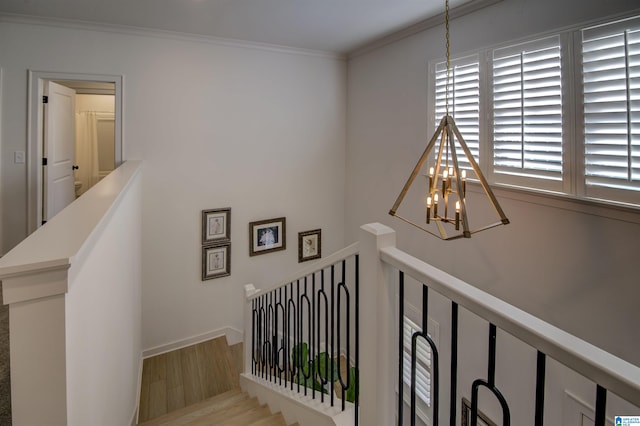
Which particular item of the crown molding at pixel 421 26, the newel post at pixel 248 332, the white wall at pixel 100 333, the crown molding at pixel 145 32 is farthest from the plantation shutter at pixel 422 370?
the crown molding at pixel 145 32

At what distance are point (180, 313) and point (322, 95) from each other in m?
3.26

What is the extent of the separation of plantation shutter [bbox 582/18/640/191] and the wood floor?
12.0 feet

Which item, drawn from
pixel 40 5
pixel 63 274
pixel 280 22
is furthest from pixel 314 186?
pixel 63 274

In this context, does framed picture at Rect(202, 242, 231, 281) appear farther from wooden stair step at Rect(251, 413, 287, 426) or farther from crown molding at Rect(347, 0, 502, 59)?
crown molding at Rect(347, 0, 502, 59)

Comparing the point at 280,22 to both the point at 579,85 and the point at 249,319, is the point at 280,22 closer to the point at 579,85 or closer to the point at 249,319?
the point at 579,85

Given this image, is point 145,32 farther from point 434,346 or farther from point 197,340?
point 434,346

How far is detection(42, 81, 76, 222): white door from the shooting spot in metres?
3.46

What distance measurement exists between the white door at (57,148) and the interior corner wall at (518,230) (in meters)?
3.41

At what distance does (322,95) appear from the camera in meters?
4.69

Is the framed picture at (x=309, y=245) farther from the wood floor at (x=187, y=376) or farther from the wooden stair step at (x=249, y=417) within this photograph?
the wooden stair step at (x=249, y=417)

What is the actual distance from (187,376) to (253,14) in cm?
367

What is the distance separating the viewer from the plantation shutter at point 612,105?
200 cm

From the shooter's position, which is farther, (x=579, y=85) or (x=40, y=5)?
(x=40, y=5)

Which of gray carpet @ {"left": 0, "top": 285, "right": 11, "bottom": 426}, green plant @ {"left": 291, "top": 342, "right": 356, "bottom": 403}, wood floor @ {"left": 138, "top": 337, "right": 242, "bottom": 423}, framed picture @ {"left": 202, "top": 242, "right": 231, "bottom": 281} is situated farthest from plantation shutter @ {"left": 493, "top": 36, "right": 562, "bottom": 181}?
wood floor @ {"left": 138, "top": 337, "right": 242, "bottom": 423}
